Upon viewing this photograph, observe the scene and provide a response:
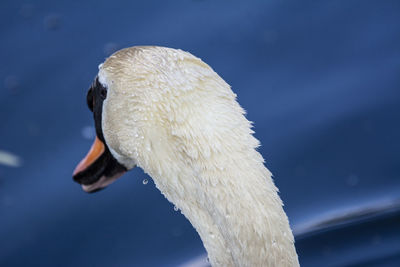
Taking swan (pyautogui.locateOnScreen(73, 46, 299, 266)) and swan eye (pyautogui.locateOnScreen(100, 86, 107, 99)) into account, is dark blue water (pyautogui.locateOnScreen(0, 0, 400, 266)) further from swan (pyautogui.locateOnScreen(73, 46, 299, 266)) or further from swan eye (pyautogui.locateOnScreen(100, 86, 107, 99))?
swan (pyautogui.locateOnScreen(73, 46, 299, 266))

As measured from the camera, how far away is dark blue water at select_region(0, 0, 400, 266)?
3.67m

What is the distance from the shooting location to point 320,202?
12.4ft

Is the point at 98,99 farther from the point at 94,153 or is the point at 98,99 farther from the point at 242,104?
the point at 242,104

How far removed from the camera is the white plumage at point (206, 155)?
2191 millimetres

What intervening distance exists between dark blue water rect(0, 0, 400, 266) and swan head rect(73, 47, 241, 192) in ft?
3.85

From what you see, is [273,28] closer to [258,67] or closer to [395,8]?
[258,67]

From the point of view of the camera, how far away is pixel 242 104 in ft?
13.1

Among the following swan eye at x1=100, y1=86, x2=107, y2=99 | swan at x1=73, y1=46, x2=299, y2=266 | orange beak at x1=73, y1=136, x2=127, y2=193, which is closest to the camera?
swan at x1=73, y1=46, x2=299, y2=266

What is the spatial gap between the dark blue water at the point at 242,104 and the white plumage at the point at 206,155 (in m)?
1.33

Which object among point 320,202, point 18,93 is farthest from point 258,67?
point 18,93

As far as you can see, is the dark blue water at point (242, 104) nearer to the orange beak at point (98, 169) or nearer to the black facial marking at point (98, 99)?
the orange beak at point (98, 169)

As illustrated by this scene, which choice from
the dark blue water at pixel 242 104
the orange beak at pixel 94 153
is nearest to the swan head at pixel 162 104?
the orange beak at pixel 94 153

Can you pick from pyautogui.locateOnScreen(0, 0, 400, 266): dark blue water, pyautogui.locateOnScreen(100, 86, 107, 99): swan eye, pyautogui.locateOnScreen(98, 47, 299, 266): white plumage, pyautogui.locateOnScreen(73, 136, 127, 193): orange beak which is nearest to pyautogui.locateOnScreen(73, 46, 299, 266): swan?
pyautogui.locateOnScreen(98, 47, 299, 266): white plumage

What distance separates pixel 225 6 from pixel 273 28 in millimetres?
360
